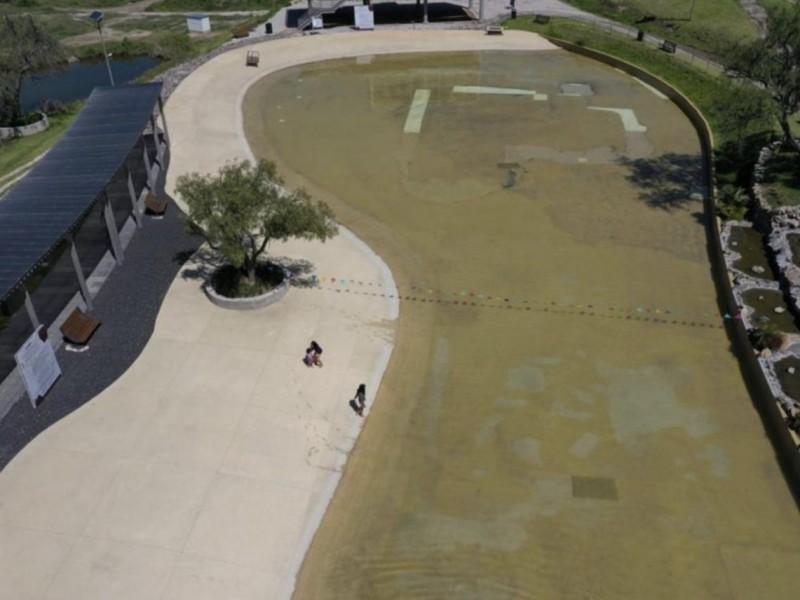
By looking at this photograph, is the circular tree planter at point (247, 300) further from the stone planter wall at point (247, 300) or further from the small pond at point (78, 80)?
the small pond at point (78, 80)

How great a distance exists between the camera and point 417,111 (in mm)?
43188

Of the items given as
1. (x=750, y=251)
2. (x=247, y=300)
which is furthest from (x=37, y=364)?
(x=750, y=251)

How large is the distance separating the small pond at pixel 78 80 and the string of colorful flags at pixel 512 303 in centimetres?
3638

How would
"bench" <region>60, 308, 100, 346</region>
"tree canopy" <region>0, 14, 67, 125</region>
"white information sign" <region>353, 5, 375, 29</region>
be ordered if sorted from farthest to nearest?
"white information sign" <region>353, 5, 375, 29</region> < "tree canopy" <region>0, 14, 67, 125</region> < "bench" <region>60, 308, 100, 346</region>

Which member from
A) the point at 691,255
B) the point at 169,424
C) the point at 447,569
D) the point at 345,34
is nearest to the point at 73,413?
the point at 169,424

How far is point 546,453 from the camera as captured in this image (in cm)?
1989

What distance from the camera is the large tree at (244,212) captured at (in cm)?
2331

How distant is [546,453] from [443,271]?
995 centimetres

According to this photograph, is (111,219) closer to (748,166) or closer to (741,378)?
(741,378)

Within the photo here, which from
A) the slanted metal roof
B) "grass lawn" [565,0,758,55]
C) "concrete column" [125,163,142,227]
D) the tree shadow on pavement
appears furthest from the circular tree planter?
"grass lawn" [565,0,758,55]

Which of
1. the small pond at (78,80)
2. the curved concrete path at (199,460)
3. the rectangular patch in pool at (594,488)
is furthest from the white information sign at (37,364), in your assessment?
the small pond at (78,80)

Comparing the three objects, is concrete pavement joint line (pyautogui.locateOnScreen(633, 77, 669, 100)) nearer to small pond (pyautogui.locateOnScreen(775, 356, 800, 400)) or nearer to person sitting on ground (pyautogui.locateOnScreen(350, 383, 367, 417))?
small pond (pyautogui.locateOnScreen(775, 356, 800, 400))

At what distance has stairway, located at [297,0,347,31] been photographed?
5919 centimetres

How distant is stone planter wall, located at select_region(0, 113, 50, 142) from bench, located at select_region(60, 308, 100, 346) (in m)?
25.1
